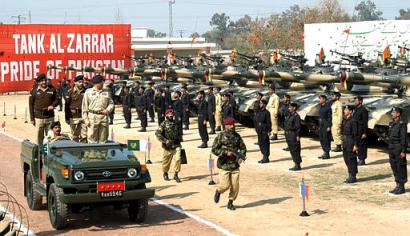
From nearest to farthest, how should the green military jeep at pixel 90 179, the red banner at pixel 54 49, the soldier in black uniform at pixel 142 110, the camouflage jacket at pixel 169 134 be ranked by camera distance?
the green military jeep at pixel 90 179 < the camouflage jacket at pixel 169 134 < the soldier in black uniform at pixel 142 110 < the red banner at pixel 54 49

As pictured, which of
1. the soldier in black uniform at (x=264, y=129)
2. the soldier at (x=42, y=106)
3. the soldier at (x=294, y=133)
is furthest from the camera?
the soldier in black uniform at (x=264, y=129)

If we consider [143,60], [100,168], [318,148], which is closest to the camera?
[100,168]

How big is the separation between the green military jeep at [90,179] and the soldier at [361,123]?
6300 mm

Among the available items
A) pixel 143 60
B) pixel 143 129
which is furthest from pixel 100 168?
pixel 143 60

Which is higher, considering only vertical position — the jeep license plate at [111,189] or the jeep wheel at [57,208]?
the jeep license plate at [111,189]

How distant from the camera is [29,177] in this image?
13383 millimetres

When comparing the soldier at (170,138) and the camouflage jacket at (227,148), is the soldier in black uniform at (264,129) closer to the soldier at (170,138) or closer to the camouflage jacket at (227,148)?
the soldier at (170,138)

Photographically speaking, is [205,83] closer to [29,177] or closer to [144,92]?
[144,92]

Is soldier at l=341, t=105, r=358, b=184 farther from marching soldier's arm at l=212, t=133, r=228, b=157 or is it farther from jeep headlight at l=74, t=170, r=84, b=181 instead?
jeep headlight at l=74, t=170, r=84, b=181

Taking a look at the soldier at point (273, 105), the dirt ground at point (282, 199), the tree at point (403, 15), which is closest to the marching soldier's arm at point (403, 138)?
the dirt ground at point (282, 199)

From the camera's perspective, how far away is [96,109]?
48.9 feet

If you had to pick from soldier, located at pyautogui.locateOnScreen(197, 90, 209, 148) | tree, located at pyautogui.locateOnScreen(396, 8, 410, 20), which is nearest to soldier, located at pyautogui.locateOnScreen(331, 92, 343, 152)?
soldier, located at pyautogui.locateOnScreen(197, 90, 209, 148)

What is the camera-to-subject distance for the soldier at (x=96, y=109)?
14.9 metres

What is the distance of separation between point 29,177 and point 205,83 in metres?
17.6
